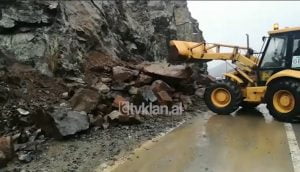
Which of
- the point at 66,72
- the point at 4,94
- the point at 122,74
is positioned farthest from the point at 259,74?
the point at 4,94

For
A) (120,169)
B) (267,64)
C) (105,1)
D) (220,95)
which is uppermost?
(105,1)

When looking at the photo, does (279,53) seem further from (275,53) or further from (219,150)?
(219,150)

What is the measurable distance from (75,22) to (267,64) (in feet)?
19.3

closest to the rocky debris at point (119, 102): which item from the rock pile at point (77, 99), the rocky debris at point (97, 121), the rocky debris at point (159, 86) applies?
the rock pile at point (77, 99)

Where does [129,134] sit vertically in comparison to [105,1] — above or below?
below

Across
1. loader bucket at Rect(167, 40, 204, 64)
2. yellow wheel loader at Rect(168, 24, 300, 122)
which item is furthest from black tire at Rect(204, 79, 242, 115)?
loader bucket at Rect(167, 40, 204, 64)

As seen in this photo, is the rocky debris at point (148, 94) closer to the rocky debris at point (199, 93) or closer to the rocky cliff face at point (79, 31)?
the rocky cliff face at point (79, 31)

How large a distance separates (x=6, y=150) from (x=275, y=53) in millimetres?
6632

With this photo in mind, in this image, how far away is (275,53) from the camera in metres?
9.52

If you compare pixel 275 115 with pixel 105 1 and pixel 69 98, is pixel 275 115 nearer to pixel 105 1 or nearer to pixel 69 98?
pixel 69 98

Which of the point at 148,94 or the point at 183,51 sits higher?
the point at 183,51

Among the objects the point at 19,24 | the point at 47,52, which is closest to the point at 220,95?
the point at 47,52

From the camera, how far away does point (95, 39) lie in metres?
12.0

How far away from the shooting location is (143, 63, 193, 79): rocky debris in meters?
10.8
